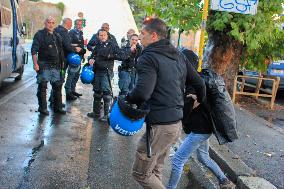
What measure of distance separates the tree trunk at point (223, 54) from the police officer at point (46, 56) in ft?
17.1

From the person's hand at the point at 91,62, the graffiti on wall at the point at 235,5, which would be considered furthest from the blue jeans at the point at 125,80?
the graffiti on wall at the point at 235,5

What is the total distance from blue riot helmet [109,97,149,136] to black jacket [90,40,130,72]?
15.3 ft

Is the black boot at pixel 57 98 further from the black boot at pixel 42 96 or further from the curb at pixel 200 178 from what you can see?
the curb at pixel 200 178

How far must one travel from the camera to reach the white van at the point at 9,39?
9.39 m

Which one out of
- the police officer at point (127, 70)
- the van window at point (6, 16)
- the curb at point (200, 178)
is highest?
the van window at point (6, 16)

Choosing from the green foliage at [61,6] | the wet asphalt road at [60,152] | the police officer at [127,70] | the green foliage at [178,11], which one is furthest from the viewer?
the green foliage at [61,6]

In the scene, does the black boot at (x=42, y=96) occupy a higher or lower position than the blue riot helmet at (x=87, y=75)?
lower

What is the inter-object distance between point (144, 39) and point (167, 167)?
2.72 metres

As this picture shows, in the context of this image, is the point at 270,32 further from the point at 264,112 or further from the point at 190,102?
the point at 190,102

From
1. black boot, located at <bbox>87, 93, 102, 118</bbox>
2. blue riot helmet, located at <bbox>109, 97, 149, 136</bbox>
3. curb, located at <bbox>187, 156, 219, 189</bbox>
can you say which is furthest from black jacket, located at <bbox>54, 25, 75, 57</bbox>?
blue riot helmet, located at <bbox>109, 97, 149, 136</bbox>

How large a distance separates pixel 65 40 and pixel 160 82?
18.1 feet

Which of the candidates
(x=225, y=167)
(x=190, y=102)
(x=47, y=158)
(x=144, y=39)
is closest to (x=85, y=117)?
(x=47, y=158)

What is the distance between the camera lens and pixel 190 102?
456 centimetres

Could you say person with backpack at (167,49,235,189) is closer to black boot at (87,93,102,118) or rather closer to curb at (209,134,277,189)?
curb at (209,134,277,189)
